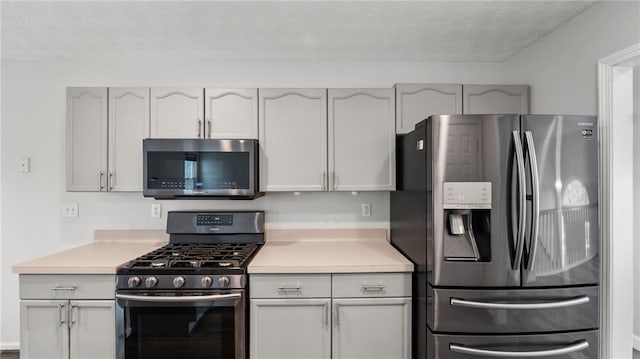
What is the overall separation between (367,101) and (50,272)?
2.22m

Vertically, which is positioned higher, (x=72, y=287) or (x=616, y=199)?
(x=616, y=199)

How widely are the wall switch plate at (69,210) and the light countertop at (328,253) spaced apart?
1.56 metres

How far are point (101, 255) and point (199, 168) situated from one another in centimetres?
86

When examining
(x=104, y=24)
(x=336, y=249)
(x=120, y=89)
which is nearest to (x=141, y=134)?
(x=120, y=89)

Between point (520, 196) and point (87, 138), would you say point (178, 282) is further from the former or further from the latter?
point (520, 196)

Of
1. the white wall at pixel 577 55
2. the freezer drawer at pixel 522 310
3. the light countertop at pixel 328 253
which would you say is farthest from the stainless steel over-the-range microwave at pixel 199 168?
the white wall at pixel 577 55

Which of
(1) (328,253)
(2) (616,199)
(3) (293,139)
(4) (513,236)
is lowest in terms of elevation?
(1) (328,253)

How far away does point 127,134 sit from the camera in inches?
90.0

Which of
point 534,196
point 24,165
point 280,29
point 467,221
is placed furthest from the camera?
point 24,165

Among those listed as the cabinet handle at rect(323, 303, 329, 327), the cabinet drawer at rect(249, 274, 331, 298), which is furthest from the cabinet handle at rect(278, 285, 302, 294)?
the cabinet handle at rect(323, 303, 329, 327)

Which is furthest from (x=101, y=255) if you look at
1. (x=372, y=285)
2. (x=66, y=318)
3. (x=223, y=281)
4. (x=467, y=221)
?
(x=467, y=221)

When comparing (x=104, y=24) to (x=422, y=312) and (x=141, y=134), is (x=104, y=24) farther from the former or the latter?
(x=422, y=312)

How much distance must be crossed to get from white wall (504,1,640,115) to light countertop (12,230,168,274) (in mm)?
2867

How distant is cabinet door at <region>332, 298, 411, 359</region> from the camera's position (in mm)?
1927
